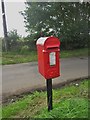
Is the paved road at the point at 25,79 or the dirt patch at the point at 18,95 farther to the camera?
the paved road at the point at 25,79

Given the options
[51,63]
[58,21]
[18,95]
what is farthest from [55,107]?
[58,21]

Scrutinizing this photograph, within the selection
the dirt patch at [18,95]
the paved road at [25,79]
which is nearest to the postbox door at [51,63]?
the dirt patch at [18,95]

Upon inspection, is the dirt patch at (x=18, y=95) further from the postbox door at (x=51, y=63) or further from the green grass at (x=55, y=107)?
the postbox door at (x=51, y=63)

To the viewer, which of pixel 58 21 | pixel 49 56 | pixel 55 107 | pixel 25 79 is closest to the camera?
pixel 49 56

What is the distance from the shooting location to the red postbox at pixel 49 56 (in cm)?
391

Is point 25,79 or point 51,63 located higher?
point 51,63

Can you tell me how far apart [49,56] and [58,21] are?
12587 mm

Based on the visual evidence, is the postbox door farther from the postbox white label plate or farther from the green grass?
the green grass

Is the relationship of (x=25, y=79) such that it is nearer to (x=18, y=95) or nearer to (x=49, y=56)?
(x=18, y=95)

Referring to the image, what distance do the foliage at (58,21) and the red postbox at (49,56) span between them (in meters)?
12.0

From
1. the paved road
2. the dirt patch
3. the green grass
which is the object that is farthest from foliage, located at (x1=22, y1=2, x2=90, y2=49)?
the green grass

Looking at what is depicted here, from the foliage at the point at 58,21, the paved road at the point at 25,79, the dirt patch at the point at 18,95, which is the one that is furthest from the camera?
the foliage at the point at 58,21

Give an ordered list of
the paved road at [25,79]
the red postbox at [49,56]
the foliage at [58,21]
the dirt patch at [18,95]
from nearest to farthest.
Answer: the red postbox at [49,56] → the dirt patch at [18,95] → the paved road at [25,79] → the foliage at [58,21]

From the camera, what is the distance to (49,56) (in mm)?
3973
